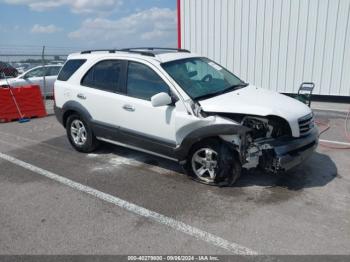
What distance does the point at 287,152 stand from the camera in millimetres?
4352

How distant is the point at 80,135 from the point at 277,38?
689 cm

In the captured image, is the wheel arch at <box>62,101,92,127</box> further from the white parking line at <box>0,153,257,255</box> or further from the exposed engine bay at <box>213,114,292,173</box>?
the exposed engine bay at <box>213,114,292,173</box>

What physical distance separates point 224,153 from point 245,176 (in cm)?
80

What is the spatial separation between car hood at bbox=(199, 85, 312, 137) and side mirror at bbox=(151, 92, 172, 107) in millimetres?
456

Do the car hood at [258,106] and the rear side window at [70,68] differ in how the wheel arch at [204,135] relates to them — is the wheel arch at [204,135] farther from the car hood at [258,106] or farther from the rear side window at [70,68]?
the rear side window at [70,68]

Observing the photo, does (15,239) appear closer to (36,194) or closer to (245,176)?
(36,194)

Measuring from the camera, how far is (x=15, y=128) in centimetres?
877

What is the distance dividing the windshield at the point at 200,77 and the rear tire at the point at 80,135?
1.94m

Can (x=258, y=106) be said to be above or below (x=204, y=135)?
above

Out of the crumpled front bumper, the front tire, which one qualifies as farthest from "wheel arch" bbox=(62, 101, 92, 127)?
the crumpled front bumper

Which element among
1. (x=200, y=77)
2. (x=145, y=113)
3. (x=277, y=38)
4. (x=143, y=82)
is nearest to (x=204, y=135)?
(x=145, y=113)

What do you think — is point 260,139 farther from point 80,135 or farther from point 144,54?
point 80,135

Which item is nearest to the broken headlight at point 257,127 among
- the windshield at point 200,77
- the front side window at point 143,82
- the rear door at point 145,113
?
the windshield at point 200,77

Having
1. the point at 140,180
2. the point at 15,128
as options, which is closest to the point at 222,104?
the point at 140,180
